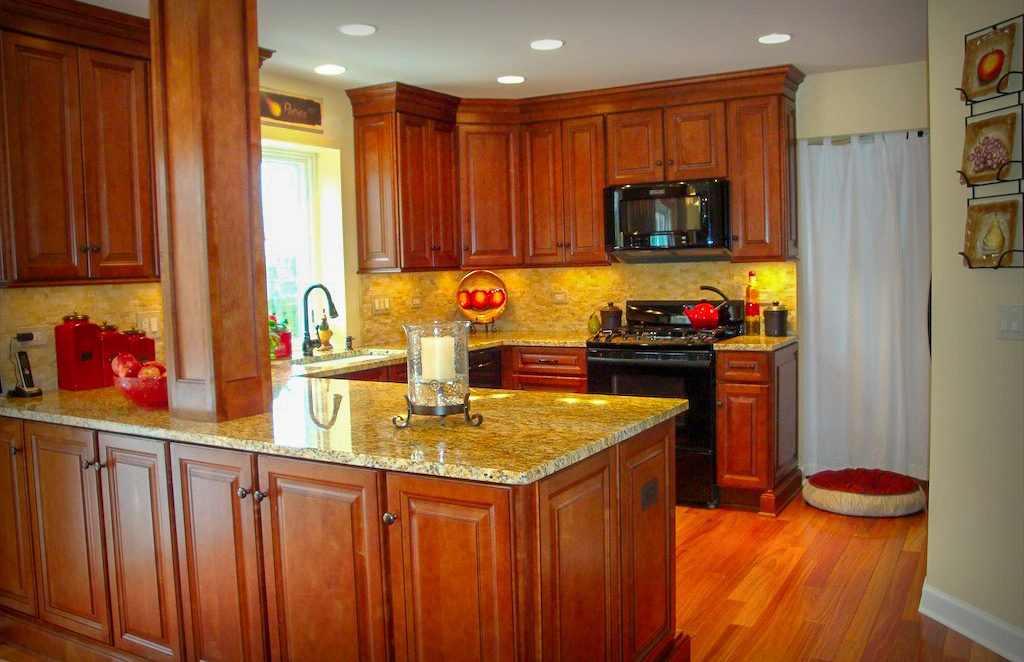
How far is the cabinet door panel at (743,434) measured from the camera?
4.66 metres

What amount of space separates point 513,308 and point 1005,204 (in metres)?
3.59

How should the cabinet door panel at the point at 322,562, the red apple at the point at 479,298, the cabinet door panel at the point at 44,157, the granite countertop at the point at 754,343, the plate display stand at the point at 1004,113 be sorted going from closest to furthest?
1. the cabinet door panel at the point at 322,562
2. the plate display stand at the point at 1004,113
3. the cabinet door panel at the point at 44,157
4. the granite countertop at the point at 754,343
5. the red apple at the point at 479,298

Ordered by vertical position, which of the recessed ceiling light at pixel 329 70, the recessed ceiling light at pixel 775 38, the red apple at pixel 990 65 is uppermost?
the recessed ceiling light at pixel 329 70

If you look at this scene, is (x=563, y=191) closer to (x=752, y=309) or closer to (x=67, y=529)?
(x=752, y=309)

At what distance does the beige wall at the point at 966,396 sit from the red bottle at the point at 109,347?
3197 mm

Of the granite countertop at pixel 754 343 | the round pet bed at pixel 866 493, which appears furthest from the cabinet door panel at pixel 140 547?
the round pet bed at pixel 866 493

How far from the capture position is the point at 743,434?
4.71 metres

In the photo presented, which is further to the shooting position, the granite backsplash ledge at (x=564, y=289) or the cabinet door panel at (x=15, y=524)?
the granite backsplash ledge at (x=564, y=289)

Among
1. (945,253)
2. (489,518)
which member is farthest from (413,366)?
(945,253)

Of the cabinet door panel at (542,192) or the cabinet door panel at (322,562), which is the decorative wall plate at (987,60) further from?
the cabinet door panel at (542,192)

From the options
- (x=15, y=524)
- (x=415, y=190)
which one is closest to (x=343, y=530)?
(x=15, y=524)

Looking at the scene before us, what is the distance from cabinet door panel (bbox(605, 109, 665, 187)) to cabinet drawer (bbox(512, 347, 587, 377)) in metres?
1.06

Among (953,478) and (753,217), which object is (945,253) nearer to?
(953,478)

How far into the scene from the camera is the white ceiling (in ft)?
11.9
